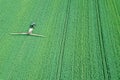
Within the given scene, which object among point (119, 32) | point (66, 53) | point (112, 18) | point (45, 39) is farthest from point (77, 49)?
point (112, 18)

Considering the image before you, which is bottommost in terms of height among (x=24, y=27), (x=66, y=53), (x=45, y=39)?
(x=66, y=53)

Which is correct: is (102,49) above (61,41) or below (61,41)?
below

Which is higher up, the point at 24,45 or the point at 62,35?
the point at 62,35

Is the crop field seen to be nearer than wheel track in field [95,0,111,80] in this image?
Yes

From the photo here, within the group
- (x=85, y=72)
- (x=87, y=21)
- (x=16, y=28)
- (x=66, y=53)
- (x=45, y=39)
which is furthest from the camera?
(x=87, y=21)

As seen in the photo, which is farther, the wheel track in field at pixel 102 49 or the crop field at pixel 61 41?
the wheel track in field at pixel 102 49

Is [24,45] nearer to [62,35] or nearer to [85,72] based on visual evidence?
[62,35]

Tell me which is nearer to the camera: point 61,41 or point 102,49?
point 102,49

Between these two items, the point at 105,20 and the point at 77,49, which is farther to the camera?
the point at 105,20
